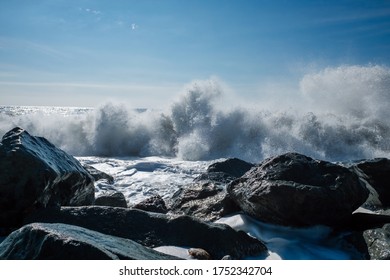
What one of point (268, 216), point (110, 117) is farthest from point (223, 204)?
point (110, 117)

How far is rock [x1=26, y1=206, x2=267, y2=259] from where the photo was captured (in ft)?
9.04

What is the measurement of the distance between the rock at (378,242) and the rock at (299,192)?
289 mm

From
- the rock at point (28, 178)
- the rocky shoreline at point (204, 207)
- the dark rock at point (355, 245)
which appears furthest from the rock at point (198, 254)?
the rock at point (28, 178)

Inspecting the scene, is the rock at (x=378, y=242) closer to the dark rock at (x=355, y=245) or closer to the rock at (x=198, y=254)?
A: the dark rock at (x=355, y=245)

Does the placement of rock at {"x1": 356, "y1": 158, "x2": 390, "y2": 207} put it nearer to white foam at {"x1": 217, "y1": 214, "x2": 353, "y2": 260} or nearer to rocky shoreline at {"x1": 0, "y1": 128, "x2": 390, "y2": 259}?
rocky shoreline at {"x1": 0, "y1": 128, "x2": 390, "y2": 259}

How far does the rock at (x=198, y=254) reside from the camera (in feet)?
8.38

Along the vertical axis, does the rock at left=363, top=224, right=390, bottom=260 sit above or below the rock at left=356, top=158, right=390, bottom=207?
below

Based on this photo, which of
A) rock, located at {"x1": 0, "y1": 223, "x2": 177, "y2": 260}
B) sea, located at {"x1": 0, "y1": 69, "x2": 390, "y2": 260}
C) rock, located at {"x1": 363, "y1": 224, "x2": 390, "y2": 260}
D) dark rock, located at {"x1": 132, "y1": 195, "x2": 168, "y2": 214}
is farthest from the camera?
sea, located at {"x1": 0, "y1": 69, "x2": 390, "y2": 260}

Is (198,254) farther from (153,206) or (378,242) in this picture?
(153,206)

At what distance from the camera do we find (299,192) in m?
3.12

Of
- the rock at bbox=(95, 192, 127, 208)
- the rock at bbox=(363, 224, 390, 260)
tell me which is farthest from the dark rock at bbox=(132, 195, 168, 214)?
the rock at bbox=(363, 224, 390, 260)

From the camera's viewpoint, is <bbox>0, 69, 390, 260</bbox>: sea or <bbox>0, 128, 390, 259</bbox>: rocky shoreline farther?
<bbox>0, 69, 390, 260</bbox>: sea

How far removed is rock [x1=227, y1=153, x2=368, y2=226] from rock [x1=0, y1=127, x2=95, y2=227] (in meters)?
1.55
